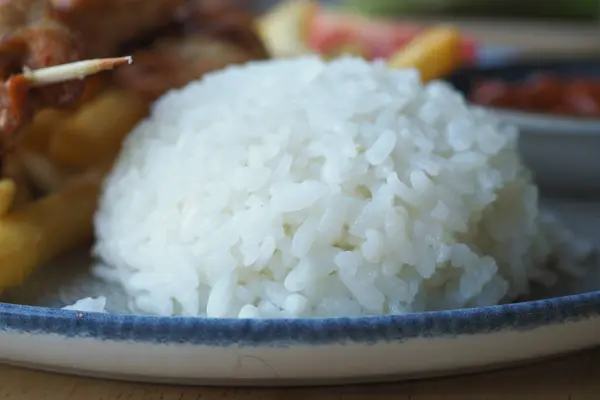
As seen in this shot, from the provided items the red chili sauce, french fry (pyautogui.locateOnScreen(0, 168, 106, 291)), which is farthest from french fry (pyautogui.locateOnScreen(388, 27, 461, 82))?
french fry (pyautogui.locateOnScreen(0, 168, 106, 291))

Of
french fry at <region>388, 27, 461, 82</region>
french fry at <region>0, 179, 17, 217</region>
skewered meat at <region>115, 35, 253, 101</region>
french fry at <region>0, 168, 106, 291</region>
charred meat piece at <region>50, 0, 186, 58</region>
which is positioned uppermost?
charred meat piece at <region>50, 0, 186, 58</region>

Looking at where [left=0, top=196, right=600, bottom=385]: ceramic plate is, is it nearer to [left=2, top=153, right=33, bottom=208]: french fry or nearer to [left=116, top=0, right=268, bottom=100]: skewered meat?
[left=2, top=153, right=33, bottom=208]: french fry

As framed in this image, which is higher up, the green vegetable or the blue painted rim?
the blue painted rim

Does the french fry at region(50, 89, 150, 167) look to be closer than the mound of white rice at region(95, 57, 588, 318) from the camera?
No

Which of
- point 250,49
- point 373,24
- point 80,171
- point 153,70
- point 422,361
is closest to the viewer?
point 422,361

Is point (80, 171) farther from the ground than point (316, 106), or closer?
closer

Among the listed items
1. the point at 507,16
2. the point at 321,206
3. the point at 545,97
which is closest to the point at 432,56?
the point at 545,97

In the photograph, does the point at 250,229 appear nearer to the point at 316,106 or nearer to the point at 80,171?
the point at 316,106

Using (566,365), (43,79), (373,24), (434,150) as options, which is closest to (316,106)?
(434,150)
